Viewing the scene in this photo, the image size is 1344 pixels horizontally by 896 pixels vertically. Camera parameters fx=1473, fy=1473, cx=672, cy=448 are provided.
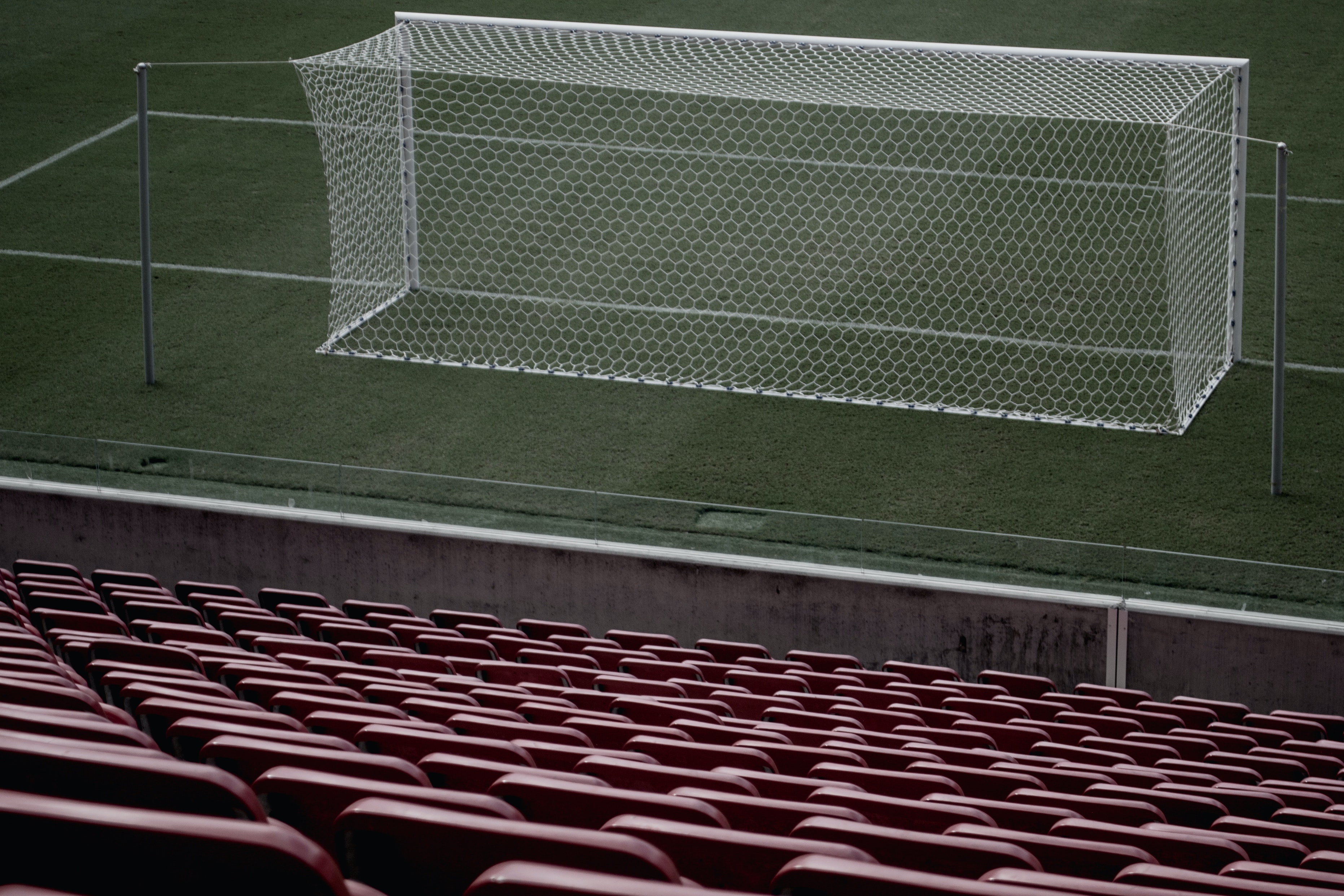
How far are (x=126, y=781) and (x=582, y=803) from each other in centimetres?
97

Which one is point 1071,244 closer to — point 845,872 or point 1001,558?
point 1001,558

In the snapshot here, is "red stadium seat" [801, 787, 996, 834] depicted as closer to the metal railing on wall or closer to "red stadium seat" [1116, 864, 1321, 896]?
"red stadium seat" [1116, 864, 1321, 896]

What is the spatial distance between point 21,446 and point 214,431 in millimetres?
2467

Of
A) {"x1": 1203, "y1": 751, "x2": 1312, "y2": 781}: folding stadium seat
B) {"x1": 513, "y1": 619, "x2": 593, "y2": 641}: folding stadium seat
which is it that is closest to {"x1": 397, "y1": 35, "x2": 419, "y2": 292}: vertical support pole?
{"x1": 513, "y1": 619, "x2": 593, "y2": 641}: folding stadium seat

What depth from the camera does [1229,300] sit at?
1155 cm

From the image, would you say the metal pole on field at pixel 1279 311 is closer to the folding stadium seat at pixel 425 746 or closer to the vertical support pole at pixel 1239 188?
the vertical support pole at pixel 1239 188

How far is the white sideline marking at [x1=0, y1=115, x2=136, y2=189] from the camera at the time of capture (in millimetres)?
15727

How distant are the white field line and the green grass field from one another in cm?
9

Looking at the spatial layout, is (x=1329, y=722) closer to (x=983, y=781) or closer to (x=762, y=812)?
(x=983, y=781)

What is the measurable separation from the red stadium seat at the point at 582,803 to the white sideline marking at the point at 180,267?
37.3 feet

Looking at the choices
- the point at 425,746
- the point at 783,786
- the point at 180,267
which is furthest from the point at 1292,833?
the point at 180,267

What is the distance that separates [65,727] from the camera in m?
2.41

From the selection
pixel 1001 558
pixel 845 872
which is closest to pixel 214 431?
pixel 1001 558

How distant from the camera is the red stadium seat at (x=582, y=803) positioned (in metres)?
2.65
